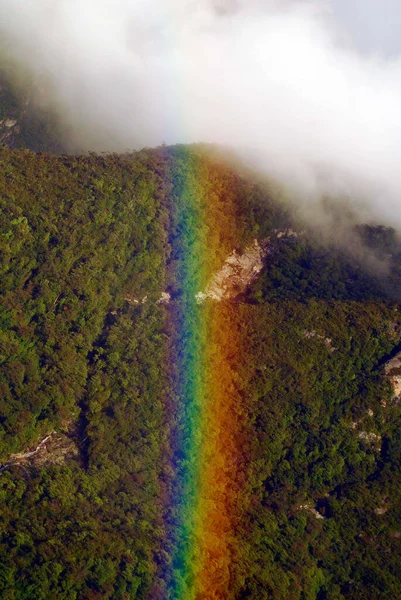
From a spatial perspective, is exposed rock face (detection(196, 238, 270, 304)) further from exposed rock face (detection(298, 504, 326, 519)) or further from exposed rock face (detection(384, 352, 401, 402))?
exposed rock face (detection(298, 504, 326, 519))

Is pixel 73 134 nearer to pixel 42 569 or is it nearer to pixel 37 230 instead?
pixel 37 230

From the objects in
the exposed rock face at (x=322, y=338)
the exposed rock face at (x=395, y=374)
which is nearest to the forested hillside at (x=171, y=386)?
the exposed rock face at (x=322, y=338)

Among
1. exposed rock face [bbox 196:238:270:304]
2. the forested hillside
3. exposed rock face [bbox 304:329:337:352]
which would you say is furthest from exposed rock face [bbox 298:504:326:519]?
exposed rock face [bbox 196:238:270:304]

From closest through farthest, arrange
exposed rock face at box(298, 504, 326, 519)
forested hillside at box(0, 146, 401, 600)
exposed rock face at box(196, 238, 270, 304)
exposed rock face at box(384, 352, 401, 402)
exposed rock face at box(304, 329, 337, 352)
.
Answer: forested hillside at box(0, 146, 401, 600) → exposed rock face at box(298, 504, 326, 519) → exposed rock face at box(384, 352, 401, 402) → exposed rock face at box(304, 329, 337, 352) → exposed rock face at box(196, 238, 270, 304)

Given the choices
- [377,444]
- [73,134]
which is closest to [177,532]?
[377,444]

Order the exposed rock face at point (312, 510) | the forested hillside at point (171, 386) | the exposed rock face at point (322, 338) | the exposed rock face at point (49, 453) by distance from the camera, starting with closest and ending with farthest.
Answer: the forested hillside at point (171, 386) → the exposed rock face at point (49, 453) → the exposed rock face at point (312, 510) → the exposed rock face at point (322, 338)

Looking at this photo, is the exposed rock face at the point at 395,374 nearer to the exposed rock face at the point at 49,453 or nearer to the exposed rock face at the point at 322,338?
the exposed rock face at the point at 322,338

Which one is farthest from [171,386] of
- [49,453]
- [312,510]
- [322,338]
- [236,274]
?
[236,274]
